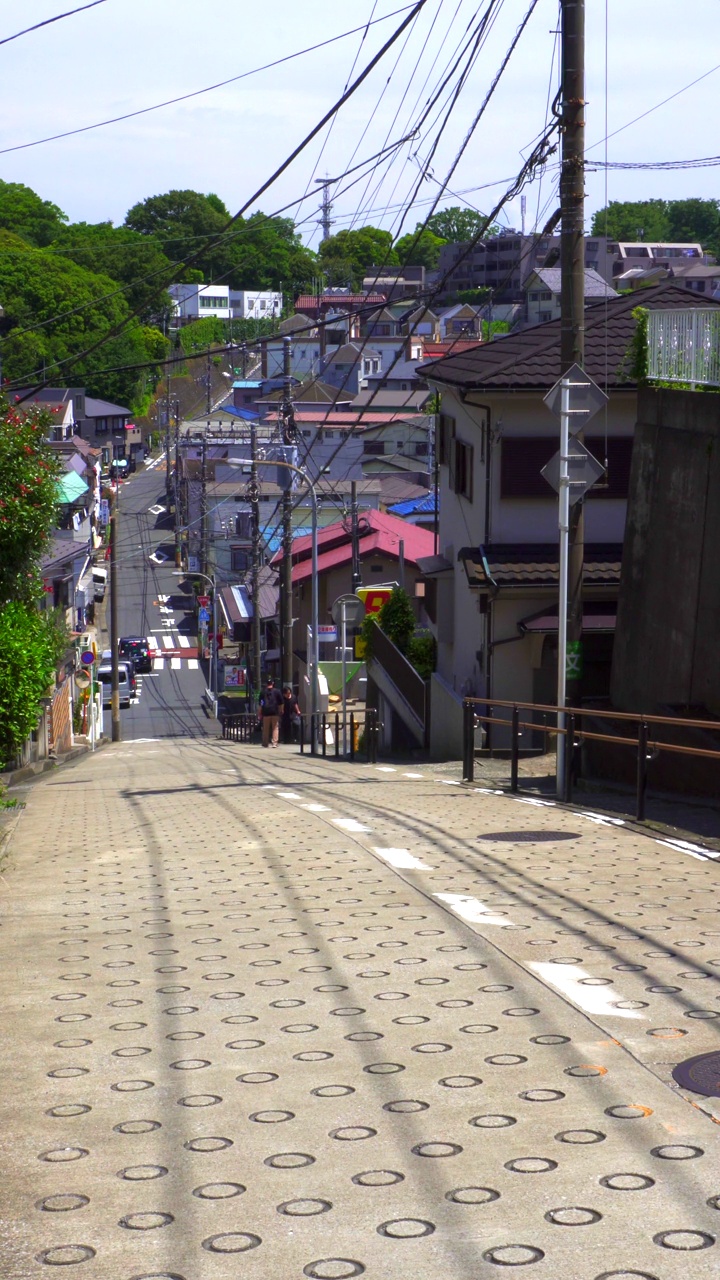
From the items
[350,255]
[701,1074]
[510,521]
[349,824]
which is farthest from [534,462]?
[350,255]

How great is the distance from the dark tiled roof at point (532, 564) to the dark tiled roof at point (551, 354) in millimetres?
2608

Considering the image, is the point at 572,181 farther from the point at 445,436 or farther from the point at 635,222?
the point at 635,222

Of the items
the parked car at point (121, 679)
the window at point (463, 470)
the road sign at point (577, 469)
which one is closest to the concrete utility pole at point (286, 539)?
the window at point (463, 470)

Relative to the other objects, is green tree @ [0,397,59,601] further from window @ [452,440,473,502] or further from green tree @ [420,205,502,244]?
green tree @ [420,205,502,244]

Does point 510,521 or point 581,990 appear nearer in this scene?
point 581,990

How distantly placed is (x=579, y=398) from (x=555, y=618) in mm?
7581

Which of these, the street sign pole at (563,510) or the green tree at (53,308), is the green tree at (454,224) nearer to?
the green tree at (53,308)

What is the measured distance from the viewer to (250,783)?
1634 centimetres

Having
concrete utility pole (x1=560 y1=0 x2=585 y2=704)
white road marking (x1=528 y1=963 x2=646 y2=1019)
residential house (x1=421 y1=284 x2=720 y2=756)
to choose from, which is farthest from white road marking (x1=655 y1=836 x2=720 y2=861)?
residential house (x1=421 y1=284 x2=720 y2=756)

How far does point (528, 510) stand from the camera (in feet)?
68.4

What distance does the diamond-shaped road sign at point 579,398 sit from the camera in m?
12.4

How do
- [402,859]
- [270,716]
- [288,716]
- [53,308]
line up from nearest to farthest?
[402,859] < [270,716] < [288,716] < [53,308]

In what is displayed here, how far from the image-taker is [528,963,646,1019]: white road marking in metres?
4.89

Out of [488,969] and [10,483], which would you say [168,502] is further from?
[488,969]
